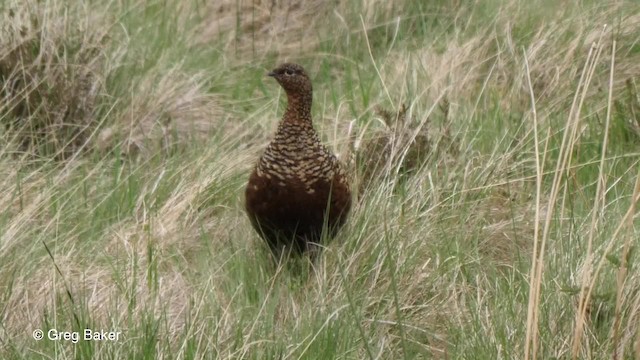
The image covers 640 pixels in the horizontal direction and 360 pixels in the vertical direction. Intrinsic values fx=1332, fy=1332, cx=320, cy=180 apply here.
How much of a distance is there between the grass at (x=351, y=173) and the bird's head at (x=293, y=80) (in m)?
0.41

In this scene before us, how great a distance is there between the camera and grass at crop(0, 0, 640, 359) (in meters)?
3.32

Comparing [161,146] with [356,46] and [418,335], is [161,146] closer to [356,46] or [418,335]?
[356,46]

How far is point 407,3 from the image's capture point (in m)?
6.05

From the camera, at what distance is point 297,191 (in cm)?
398

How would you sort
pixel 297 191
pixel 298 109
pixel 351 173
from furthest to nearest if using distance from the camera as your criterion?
pixel 351 173 < pixel 298 109 < pixel 297 191

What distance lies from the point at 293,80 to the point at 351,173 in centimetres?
51

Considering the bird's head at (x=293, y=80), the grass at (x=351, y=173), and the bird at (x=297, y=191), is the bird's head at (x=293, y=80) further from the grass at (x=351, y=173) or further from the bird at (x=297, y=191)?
Answer: the grass at (x=351, y=173)

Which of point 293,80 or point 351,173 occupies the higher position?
point 293,80

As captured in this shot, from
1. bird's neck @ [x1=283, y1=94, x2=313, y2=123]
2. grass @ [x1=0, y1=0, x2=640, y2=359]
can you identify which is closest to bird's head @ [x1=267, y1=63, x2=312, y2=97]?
bird's neck @ [x1=283, y1=94, x2=313, y2=123]

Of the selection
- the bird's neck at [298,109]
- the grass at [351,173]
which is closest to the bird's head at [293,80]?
the bird's neck at [298,109]

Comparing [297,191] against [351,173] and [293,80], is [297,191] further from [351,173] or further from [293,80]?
[351,173]

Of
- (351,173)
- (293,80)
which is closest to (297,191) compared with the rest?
(293,80)

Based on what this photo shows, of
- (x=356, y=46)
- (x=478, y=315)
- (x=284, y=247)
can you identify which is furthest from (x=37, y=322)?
(x=356, y=46)

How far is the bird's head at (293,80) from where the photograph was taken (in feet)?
13.7
